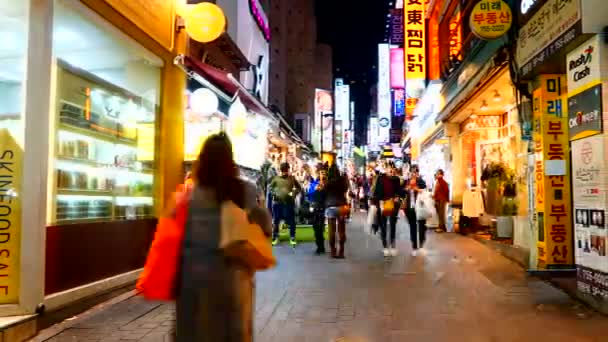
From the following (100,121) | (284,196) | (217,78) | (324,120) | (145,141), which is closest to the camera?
(100,121)

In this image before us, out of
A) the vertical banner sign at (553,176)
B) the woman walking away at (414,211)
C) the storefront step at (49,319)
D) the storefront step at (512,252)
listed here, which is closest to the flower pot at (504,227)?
the storefront step at (512,252)

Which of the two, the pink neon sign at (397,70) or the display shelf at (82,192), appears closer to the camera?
the display shelf at (82,192)

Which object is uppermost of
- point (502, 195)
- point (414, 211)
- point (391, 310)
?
point (502, 195)

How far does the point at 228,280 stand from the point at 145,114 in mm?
7372

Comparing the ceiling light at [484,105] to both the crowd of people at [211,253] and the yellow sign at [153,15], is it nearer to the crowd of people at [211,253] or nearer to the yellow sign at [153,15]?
the yellow sign at [153,15]

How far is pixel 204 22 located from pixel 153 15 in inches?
40.5

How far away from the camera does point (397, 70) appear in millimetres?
35625

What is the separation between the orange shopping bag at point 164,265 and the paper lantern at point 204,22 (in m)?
7.78

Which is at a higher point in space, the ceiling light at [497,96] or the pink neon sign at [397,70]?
the pink neon sign at [397,70]

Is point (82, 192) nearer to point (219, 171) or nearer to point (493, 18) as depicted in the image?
point (219, 171)

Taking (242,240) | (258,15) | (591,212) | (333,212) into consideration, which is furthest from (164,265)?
(258,15)

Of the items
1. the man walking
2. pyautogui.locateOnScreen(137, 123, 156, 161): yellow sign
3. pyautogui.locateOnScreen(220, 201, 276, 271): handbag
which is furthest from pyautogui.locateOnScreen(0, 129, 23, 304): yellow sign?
the man walking

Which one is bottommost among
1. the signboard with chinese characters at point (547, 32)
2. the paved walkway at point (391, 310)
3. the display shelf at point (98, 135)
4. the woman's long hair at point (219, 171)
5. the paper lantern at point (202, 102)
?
the paved walkway at point (391, 310)

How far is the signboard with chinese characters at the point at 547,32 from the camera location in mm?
7551
